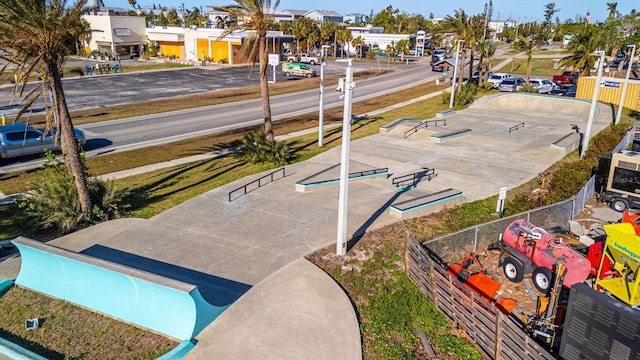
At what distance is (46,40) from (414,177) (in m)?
15.3

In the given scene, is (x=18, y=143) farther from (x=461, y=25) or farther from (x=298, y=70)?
(x=298, y=70)

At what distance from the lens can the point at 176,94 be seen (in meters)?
50.5

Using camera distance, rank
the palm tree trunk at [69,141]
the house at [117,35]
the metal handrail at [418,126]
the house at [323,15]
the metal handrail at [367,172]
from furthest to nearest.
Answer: the house at [323,15] < the house at [117,35] < the metal handrail at [418,126] < the metal handrail at [367,172] < the palm tree trunk at [69,141]

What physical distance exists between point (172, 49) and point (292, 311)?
87072 mm

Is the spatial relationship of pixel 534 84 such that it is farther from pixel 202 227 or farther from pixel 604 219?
pixel 202 227

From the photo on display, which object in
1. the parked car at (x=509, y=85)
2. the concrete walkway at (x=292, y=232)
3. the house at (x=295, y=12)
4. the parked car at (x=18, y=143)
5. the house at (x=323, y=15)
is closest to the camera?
the concrete walkway at (x=292, y=232)

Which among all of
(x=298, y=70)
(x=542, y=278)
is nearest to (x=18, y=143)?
(x=542, y=278)

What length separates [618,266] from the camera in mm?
12117

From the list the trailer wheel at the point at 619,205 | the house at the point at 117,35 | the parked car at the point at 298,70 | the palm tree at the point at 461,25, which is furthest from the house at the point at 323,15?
the trailer wheel at the point at 619,205

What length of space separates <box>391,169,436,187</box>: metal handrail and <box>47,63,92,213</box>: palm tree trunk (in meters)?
12.4

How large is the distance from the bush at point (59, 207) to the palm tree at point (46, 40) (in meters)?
0.97

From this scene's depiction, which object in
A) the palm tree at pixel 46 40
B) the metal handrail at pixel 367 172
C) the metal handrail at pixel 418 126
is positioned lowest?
the metal handrail at pixel 367 172

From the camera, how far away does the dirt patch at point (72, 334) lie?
9852mm

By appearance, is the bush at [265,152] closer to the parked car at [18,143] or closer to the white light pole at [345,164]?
the parked car at [18,143]
